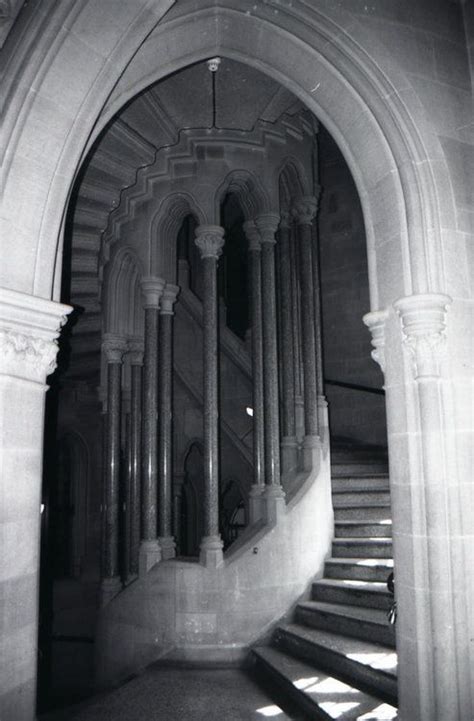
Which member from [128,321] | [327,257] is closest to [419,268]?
[128,321]

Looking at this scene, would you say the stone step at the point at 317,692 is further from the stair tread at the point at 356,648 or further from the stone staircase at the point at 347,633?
the stair tread at the point at 356,648

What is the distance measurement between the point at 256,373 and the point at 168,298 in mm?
1303

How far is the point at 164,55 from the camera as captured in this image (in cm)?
352

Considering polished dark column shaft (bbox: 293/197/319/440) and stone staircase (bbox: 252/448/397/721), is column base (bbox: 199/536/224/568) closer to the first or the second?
stone staircase (bbox: 252/448/397/721)

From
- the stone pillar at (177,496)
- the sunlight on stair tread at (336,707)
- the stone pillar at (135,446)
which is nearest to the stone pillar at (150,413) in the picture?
the stone pillar at (135,446)

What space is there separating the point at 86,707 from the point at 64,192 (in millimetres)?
3424

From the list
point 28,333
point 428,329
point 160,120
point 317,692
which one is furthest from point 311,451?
point 28,333

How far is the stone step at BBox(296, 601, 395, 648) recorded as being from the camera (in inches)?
168

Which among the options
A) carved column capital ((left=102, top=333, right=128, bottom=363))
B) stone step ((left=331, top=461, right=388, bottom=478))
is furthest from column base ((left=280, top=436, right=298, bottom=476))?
carved column capital ((left=102, top=333, right=128, bottom=363))

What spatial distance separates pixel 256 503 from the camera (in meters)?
5.66

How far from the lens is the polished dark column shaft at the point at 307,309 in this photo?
6.06 m

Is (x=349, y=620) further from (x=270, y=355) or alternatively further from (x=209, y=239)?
(x=209, y=239)

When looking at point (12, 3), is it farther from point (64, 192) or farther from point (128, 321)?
point (128, 321)

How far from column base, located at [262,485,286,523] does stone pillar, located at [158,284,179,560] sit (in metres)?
1.21
